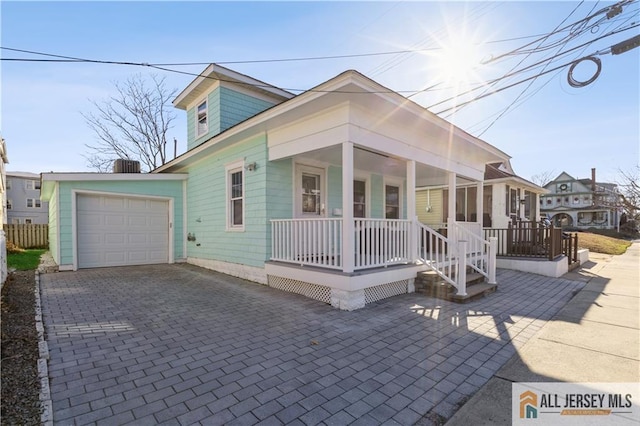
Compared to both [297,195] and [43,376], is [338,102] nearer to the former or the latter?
[297,195]

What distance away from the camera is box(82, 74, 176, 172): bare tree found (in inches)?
733

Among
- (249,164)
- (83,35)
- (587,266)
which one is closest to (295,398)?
(249,164)

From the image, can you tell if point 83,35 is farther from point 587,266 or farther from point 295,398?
point 587,266

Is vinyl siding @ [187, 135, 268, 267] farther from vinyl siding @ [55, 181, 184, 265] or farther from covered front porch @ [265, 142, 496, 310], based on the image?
covered front porch @ [265, 142, 496, 310]

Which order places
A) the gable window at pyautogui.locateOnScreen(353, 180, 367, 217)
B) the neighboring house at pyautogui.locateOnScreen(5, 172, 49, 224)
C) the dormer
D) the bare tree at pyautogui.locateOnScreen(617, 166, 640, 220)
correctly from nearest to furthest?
the bare tree at pyautogui.locateOnScreen(617, 166, 640, 220), the gable window at pyautogui.locateOnScreen(353, 180, 367, 217), the dormer, the neighboring house at pyautogui.locateOnScreen(5, 172, 49, 224)

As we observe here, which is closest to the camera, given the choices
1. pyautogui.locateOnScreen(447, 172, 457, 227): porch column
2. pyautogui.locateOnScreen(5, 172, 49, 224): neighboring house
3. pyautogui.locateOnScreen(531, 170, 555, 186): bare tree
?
pyautogui.locateOnScreen(447, 172, 457, 227): porch column

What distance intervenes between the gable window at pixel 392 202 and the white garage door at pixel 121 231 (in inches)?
290

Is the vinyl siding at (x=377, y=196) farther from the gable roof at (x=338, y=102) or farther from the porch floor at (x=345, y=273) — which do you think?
the porch floor at (x=345, y=273)

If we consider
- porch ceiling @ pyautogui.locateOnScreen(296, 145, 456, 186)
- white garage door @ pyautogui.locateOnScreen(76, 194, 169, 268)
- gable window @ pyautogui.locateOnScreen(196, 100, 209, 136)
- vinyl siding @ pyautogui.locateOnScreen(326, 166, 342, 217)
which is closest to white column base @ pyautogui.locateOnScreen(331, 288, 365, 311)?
porch ceiling @ pyautogui.locateOnScreen(296, 145, 456, 186)

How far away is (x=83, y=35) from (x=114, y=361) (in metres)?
5.71

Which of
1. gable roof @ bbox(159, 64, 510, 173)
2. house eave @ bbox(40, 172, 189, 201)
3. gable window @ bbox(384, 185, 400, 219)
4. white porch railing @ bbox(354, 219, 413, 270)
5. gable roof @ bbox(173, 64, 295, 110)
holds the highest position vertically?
gable roof @ bbox(173, 64, 295, 110)

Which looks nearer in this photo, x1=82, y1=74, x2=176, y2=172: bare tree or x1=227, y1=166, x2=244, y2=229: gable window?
x1=227, y1=166, x2=244, y2=229: gable window

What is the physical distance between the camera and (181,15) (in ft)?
19.5
